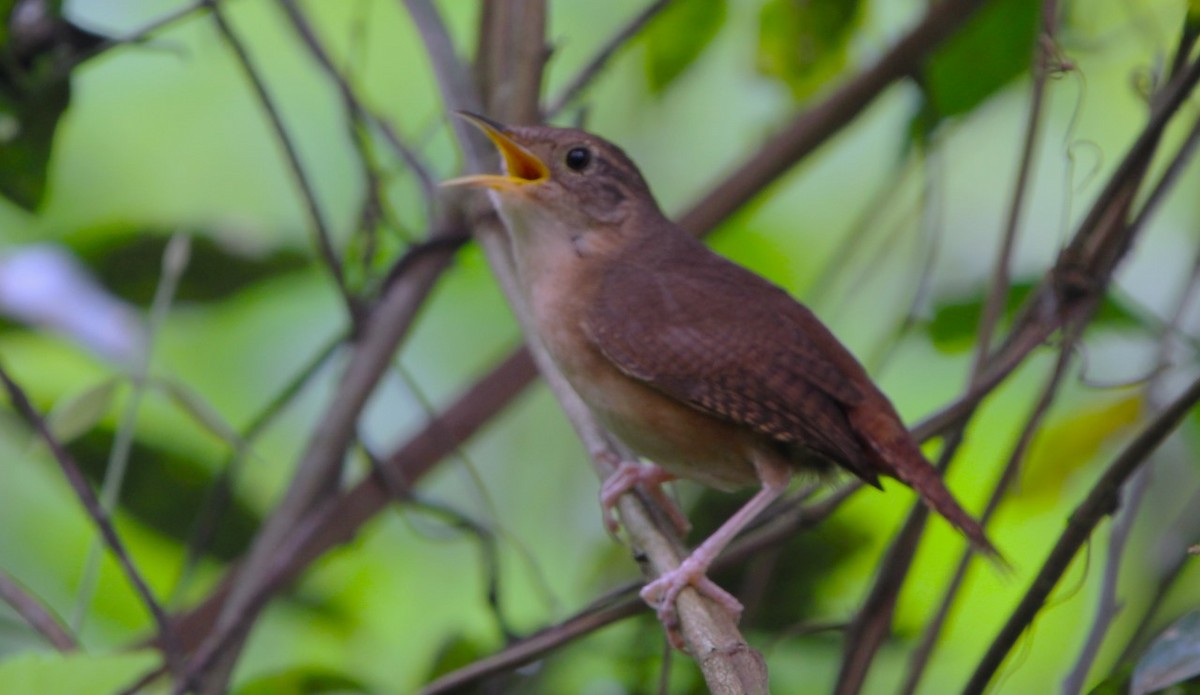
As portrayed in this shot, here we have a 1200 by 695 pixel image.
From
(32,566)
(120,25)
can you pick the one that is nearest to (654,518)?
(32,566)

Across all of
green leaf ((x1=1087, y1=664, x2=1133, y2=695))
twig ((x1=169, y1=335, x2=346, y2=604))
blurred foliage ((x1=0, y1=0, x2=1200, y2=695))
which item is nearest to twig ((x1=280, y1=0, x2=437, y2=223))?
blurred foliage ((x1=0, y1=0, x2=1200, y2=695))

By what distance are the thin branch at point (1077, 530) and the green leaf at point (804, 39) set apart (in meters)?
1.47

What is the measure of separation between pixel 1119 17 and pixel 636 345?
103 inches

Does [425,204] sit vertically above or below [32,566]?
above

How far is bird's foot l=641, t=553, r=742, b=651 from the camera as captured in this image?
200cm

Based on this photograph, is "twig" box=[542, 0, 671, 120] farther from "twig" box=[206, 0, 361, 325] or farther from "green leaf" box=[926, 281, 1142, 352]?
"green leaf" box=[926, 281, 1142, 352]

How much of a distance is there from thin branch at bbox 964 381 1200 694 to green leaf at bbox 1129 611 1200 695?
0.21 meters

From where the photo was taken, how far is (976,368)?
2455 millimetres

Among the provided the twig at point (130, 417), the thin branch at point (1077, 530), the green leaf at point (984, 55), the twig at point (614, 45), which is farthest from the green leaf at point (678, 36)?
the thin branch at point (1077, 530)

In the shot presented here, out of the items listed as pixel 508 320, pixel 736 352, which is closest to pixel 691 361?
pixel 736 352

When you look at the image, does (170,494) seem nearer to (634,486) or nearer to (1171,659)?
(634,486)

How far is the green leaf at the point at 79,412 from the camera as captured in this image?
7.50 feet

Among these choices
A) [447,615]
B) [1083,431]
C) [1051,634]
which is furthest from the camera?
[447,615]

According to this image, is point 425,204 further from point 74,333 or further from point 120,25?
point 120,25
